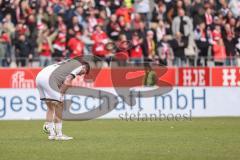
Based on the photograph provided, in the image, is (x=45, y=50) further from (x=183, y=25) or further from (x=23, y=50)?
(x=183, y=25)

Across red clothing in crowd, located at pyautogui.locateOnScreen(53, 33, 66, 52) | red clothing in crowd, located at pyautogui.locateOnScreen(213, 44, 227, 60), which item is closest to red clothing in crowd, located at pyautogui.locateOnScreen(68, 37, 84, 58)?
red clothing in crowd, located at pyautogui.locateOnScreen(53, 33, 66, 52)

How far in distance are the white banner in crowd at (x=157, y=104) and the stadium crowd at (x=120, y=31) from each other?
2.86 meters

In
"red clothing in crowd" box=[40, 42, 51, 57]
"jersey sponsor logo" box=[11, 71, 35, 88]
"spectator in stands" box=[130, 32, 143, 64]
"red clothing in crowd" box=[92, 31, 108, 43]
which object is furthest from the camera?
"red clothing in crowd" box=[92, 31, 108, 43]

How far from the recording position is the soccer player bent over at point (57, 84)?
16.8 metres

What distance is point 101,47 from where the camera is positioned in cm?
2831

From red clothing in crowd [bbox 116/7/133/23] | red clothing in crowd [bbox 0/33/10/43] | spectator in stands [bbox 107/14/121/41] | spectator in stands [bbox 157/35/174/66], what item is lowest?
spectator in stands [bbox 157/35/174/66]

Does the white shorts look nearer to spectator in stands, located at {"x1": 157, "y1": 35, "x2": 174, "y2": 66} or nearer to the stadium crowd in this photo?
the stadium crowd

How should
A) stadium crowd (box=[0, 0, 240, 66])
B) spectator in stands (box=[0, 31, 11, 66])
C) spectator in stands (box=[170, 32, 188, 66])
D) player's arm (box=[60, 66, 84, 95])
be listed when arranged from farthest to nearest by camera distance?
spectator in stands (box=[170, 32, 188, 66])
stadium crowd (box=[0, 0, 240, 66])
spectator in stands (box=[0, 31, 11, 66])
player's arm (box=[60, 66, 84, 95])

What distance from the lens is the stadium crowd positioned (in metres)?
28.0

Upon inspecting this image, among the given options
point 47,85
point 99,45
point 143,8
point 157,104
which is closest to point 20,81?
point 99,45

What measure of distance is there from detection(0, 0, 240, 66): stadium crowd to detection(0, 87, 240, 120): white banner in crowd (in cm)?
286

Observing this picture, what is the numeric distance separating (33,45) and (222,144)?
13819 mm

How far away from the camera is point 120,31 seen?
1143 inches

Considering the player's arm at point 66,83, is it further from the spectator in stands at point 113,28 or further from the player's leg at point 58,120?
the spectator in stands at point 113,28
